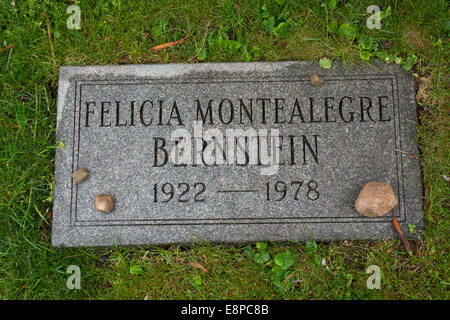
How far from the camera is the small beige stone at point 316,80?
6.95ft

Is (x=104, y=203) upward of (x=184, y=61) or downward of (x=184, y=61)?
downward

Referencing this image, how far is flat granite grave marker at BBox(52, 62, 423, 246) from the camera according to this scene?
206cm

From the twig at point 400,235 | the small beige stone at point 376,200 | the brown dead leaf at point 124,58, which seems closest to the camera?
Answer: the small beige stone at point 376,200

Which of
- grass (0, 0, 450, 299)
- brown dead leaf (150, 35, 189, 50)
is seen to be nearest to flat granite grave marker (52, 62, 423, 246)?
grass (0, 0, 450, 299)

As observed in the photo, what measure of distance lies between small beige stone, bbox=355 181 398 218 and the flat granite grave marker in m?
0.06

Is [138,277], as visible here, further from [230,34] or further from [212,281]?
[230,34]

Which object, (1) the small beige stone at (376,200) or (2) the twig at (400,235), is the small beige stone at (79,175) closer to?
(1) the small beige stone at (376,200)

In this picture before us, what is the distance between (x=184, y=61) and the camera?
2.28m

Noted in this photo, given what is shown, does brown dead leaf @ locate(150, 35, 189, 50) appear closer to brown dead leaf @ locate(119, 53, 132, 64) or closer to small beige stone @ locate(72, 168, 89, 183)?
brown dead leaf @ locate(119, 53, 132, 64)

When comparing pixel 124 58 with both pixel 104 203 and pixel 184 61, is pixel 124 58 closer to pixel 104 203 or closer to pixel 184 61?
pixel 184 61

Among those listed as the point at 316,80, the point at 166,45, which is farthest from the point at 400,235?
the point at 166,45

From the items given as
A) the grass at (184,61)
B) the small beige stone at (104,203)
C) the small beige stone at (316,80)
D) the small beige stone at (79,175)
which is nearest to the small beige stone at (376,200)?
the grass at (184,61)

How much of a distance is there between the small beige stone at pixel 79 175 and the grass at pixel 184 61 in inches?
9.1

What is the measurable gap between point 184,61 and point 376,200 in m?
1.43
